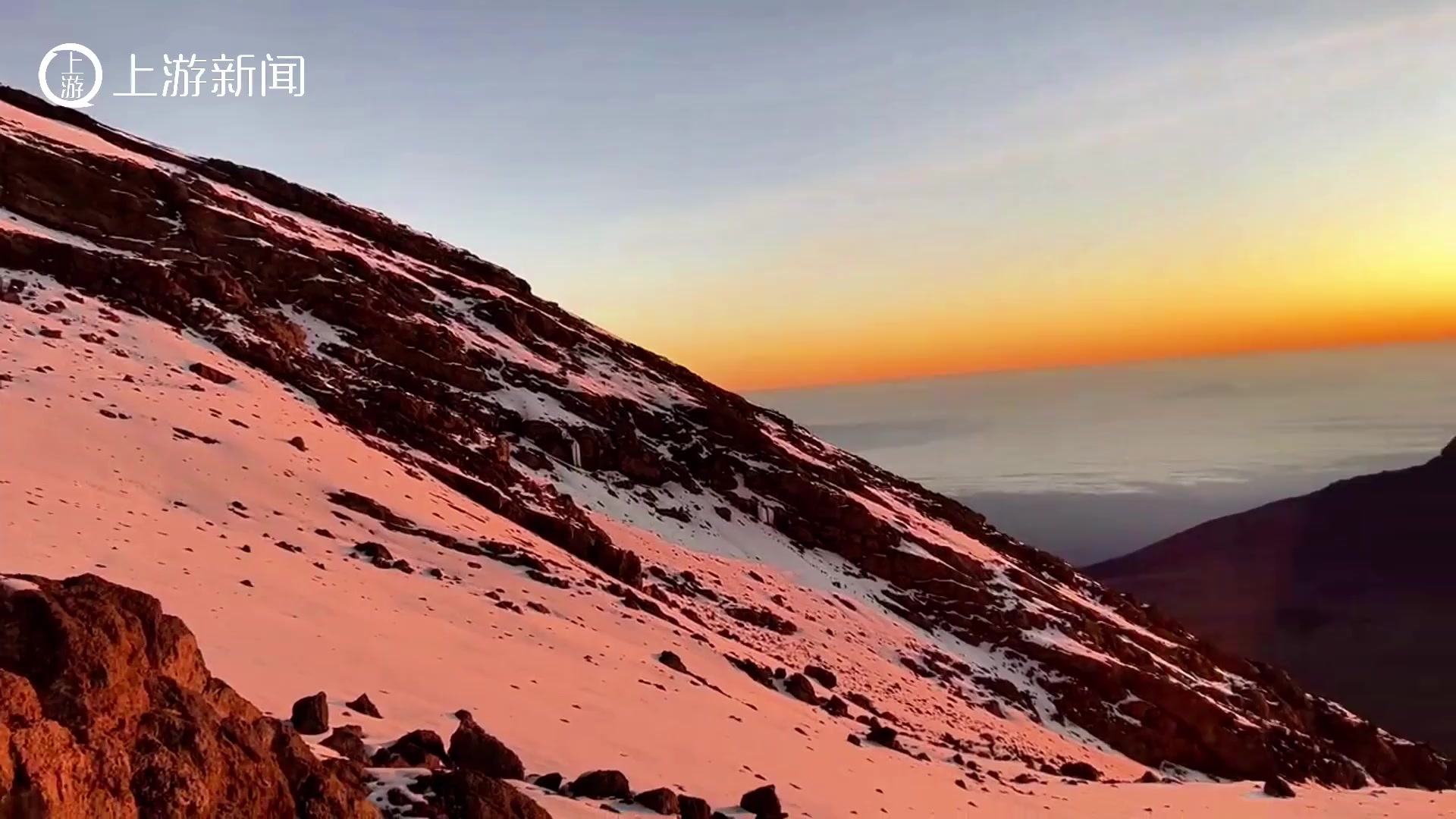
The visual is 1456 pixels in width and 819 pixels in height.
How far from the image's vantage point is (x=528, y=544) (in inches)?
1241

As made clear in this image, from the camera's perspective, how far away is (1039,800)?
21406 mm

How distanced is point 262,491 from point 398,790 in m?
18.6

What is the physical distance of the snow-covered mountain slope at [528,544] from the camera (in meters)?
18.8

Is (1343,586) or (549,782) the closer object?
(549,782)

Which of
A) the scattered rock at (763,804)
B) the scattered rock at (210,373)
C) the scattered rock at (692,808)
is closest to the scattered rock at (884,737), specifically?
the scattered rock at (763,804)

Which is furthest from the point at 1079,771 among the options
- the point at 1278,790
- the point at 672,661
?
the point at 672,661

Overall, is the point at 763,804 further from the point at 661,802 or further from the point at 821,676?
the point at 821,676

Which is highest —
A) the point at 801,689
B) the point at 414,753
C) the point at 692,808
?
the point at 414,753

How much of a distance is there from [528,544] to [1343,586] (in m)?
109

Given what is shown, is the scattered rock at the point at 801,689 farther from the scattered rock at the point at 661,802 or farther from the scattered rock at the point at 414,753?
the scattered rock at the point at 414,753

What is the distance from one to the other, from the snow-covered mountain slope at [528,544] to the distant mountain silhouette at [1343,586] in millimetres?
38881

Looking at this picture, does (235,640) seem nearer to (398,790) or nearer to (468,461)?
(398,790)

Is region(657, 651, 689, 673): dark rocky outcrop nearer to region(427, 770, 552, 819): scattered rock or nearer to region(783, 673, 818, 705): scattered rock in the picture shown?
region(783, 673, 818, 705): scattered rock

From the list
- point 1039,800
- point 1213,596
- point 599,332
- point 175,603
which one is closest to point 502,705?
point 175,603
